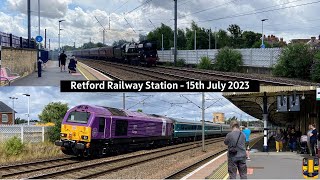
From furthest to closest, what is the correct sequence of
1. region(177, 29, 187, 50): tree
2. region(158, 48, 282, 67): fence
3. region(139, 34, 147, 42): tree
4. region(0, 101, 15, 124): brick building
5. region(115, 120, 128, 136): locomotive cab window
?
1. region(0, 101, 15, 124): brick building
2. region(177, 29, 187, 50): tree
3. region(139, 34, 147, 42): tree
4. region(158, 48, 282, 67): fence
5. region(115, 120, 128, 136): locomotive cab window

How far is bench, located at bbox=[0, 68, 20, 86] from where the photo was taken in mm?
16031

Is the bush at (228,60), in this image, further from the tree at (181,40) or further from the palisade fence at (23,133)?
the tree at (181,40)

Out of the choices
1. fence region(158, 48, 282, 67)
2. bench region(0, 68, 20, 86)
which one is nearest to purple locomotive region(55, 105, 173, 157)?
bench region(0, 68, 20, 86)

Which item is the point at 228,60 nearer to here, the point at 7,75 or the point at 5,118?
the point at 7,75

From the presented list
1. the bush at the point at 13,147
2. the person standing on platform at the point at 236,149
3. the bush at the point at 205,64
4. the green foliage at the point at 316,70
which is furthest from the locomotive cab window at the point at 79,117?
the person standing on platform at the point at 236,149

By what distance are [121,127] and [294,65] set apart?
34.8 ft

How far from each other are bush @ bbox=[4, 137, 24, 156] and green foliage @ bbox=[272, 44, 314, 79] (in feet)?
48.0

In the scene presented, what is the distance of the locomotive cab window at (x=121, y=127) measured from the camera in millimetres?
22641

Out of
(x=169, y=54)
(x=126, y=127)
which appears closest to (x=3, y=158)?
(x=126, y=127)

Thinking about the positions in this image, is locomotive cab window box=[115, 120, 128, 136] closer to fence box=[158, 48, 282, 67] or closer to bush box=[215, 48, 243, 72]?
bush box=[215, 48, 243, 72]

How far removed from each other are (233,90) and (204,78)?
1.55 m

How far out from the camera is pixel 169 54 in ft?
109

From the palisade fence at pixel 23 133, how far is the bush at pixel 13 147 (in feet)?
9.53

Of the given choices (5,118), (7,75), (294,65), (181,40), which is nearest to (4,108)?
(5,118)
